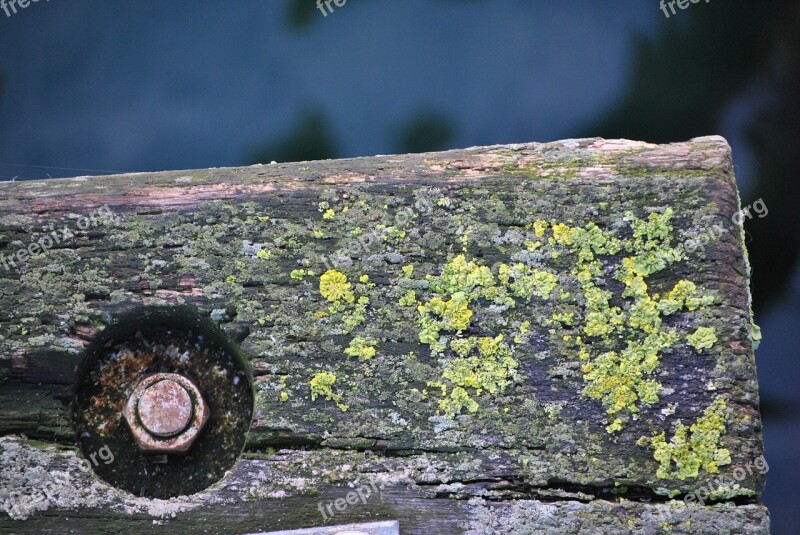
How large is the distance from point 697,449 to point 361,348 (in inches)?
28.5

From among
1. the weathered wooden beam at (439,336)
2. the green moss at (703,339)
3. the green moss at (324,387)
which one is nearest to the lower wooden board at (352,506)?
the weathered wooden beam at (439,336)

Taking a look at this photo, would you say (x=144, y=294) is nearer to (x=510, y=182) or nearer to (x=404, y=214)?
(x=404, y=214)

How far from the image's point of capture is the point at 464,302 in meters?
1.50

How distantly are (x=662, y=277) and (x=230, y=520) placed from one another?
1048 mm

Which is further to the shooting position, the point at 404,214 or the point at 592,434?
the point at 404,214

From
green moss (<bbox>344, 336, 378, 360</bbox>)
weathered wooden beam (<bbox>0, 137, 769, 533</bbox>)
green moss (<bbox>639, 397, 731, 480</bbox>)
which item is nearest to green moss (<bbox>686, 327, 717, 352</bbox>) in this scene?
weathered wooden beam (<bbox>0, 137, 769, 533</bbox>)

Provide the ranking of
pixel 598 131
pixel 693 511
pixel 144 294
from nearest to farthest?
pixel 693 511 < pixel 144 294 < pixel 598 131

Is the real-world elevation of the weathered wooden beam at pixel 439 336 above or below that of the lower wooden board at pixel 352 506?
above

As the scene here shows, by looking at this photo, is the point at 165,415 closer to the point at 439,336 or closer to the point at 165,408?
the point at 165,408

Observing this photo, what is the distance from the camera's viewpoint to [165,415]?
1.51m

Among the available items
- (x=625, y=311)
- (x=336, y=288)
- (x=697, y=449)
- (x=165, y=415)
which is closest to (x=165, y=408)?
(x=165, y=415)

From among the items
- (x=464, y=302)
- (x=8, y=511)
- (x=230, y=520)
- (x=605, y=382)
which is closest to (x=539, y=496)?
(x=605, y=382)

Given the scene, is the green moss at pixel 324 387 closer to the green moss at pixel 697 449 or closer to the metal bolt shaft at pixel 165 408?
the metal bolt shaft at pixel 165 408

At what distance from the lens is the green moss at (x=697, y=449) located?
1.42 m
